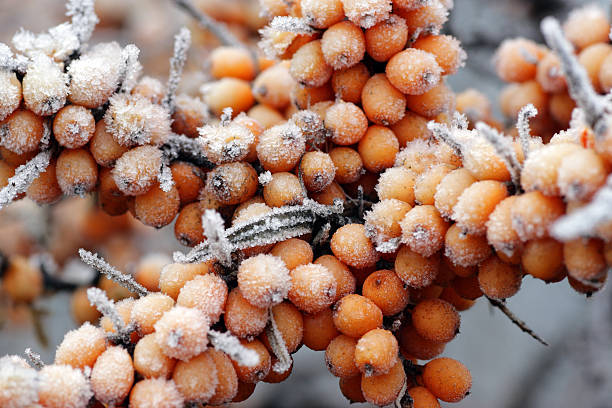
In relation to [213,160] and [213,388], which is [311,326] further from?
[213,160]

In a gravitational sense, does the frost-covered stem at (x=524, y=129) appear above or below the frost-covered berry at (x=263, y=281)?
above

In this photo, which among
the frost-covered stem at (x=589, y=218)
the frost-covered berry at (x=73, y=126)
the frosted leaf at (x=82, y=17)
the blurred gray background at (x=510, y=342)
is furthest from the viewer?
the blurred gray background at (x=510, y=342)

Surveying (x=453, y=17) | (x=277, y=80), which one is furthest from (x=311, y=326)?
(x=453, y=17)

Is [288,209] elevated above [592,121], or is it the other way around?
[288,209]

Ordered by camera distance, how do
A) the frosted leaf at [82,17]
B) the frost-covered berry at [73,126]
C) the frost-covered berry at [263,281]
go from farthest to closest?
the frosted leaf at [82,17], the frost-covered berry at [73,126], the frost-covered berry at [263,281]

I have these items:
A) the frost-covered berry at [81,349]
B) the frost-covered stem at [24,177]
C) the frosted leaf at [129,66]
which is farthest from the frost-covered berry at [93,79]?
the frost-covered berry at [81,349]

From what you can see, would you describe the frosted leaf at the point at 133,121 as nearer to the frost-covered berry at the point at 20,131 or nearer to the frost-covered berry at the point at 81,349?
the frost-covered berry at the point at 20,131

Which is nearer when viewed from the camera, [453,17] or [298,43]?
[298,43]
